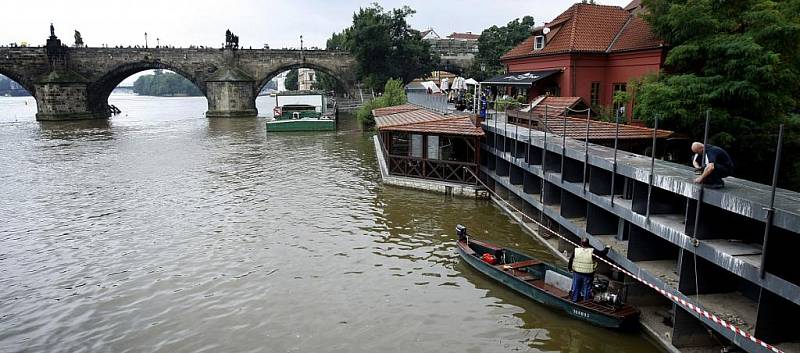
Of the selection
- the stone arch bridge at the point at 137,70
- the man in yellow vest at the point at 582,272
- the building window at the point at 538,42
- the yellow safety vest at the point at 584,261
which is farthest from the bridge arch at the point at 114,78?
the yellow safety vest at the point at 584,261

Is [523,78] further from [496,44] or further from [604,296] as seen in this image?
[496,44]

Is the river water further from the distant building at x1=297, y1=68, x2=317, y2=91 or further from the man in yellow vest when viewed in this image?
the distant building at x1=297, y1=68, x2=317, y2=91

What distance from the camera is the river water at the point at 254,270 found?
12.2 m

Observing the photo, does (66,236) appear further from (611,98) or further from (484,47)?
(484,47)

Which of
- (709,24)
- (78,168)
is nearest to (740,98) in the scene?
(709,24)

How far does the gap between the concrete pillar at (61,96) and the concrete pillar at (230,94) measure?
49.7 feet

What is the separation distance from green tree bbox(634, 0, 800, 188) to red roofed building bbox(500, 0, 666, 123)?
16.7 feet

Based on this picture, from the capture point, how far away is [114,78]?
73312mm

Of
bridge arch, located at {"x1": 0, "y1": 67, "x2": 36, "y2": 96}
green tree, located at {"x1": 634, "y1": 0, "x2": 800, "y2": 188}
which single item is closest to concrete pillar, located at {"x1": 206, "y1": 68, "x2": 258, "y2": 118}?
bridge arch, located at {"x1": 0, "y1": 67, "x2": 36, "y2": 96}

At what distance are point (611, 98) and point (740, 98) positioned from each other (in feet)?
35.7

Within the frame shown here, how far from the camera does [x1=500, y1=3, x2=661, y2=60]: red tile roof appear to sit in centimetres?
3123

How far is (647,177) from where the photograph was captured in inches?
482

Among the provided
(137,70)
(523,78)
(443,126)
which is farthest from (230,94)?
(443,126)

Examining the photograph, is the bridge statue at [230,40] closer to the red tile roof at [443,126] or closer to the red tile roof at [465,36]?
the red tile roof at [443,126]
